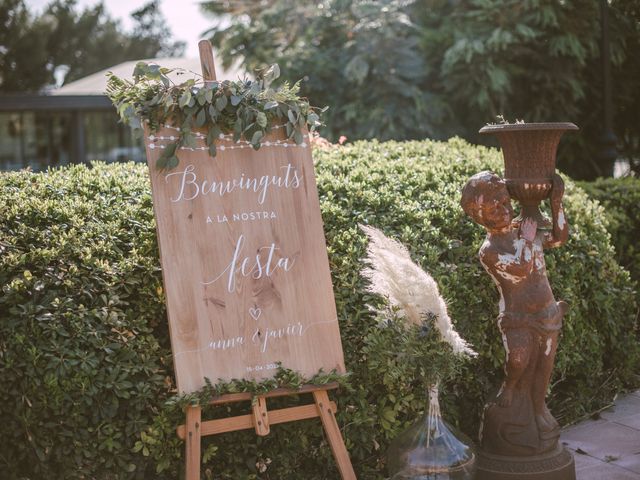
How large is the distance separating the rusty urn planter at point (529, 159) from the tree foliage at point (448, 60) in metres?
5.28

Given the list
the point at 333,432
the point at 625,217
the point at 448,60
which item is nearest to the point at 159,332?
the point at 333,432

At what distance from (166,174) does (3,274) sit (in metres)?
0.83

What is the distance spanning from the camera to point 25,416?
2.85m

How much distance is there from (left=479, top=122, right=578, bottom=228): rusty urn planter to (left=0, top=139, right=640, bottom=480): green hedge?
0.62m

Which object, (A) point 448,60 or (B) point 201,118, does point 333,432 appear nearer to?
(B) point 201,118

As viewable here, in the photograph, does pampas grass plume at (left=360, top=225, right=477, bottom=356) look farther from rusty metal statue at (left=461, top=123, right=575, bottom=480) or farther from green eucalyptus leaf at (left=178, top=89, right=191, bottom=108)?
green eucalyptus leaf at (left=178, top=89, right=191, bottom=108)

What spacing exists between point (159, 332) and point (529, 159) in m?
1.82

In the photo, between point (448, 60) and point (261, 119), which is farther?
point (448, 60)

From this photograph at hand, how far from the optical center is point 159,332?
325 centimetres

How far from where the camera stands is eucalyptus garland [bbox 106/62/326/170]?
9.84 ft

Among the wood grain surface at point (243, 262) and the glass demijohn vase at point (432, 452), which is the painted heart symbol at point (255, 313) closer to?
the wood grain surface at point (243, 262)

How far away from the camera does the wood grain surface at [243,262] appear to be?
2910 millimetres

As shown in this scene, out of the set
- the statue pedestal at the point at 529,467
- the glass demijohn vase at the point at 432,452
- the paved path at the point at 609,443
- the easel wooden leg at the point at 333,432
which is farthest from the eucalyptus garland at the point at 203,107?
the paved path at the point at 609,443

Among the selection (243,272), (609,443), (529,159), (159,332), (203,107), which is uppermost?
(203,107)
